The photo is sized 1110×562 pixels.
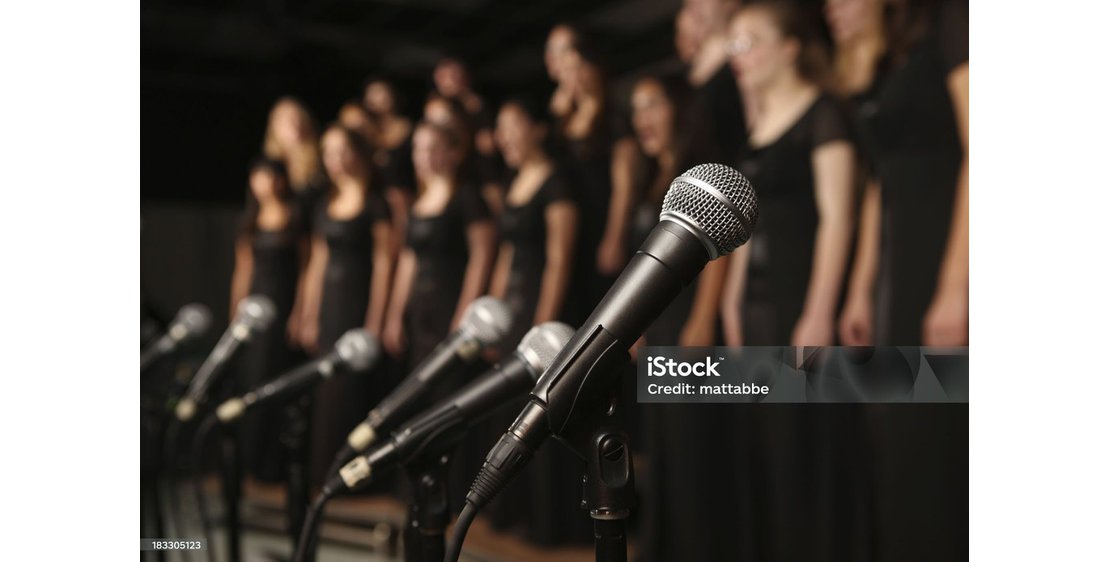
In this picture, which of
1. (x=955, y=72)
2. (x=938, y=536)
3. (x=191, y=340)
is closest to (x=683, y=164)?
(x=955, y=72)

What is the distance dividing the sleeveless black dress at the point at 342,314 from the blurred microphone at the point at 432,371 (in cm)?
50

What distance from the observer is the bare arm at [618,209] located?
81.2 inches

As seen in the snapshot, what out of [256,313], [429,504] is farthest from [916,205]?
[256,313]

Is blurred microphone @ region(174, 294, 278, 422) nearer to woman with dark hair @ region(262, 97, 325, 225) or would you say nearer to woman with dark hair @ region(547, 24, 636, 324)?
woman with dark hair @ region(262, 97, 325, 225)

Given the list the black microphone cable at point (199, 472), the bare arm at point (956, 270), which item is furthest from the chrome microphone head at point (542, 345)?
the black microphone cable at point (199, 472)

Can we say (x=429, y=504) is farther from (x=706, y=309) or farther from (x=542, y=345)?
(x=706, y=309)

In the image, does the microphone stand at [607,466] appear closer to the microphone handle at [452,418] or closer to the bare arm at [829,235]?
the microphone handle at [452,418]

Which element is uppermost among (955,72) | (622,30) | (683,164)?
(622,30)

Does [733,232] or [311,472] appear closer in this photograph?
[733,232]

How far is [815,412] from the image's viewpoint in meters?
1.99

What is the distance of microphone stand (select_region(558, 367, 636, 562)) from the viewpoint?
1226 mm

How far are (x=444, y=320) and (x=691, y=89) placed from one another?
79 centimetres

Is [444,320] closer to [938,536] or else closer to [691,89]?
[691,89]

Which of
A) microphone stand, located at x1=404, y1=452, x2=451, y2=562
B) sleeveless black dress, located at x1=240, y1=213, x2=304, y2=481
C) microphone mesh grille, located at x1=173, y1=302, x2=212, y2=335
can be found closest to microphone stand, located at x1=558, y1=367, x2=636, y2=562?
microphone stand, located at x1=404, y1=452, x2=451, y2=562
